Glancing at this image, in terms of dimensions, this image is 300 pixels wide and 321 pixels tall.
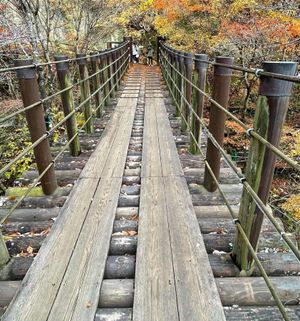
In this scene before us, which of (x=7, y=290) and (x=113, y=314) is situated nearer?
(x=113, y=314)

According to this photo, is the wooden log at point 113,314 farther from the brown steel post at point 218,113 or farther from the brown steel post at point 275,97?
the brown steel post at point 218,113

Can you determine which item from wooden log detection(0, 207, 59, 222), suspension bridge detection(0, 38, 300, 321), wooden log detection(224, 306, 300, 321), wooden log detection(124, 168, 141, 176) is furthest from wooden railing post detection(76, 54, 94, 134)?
wooden log detection(224, 306, 300, 321)

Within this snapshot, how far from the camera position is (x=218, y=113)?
2506mm

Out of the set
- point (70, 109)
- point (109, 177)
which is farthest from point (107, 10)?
point (109, 177)

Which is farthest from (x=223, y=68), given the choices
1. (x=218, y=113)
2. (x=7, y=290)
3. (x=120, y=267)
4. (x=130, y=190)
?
(x=7, y=290)

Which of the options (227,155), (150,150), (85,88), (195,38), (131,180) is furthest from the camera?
(195,38)

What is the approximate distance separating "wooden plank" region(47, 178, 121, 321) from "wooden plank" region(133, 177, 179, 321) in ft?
0.74

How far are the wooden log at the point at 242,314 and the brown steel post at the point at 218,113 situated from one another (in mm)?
1259

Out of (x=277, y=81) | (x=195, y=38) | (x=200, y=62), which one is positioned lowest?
(x=195, y=38)

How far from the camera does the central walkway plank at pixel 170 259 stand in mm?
1506

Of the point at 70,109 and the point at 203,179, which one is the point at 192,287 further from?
the point at 70,109

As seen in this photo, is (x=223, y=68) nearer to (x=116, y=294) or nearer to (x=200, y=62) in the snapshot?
(x=200, y=62)

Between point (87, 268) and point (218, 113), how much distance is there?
5.22 ft

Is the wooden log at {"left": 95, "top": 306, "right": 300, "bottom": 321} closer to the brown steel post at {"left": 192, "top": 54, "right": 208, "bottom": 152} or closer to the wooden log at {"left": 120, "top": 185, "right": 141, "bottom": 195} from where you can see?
the wooden log at {"left": 120, "top": 185, "right": 141, "bottom": 195}
